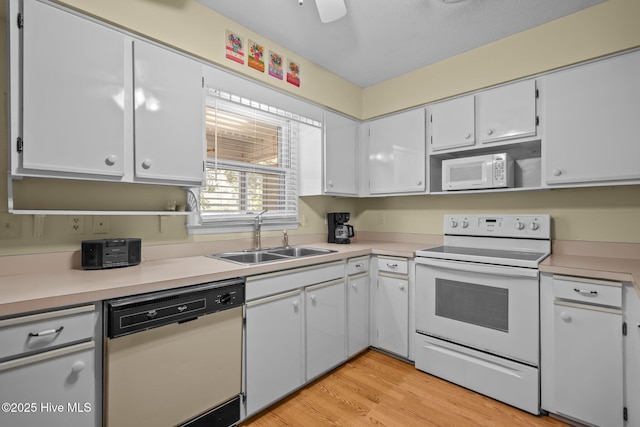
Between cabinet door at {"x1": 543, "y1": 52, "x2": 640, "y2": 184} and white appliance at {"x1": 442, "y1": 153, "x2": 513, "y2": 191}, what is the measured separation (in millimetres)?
261

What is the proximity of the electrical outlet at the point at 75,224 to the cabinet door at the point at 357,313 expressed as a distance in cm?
182

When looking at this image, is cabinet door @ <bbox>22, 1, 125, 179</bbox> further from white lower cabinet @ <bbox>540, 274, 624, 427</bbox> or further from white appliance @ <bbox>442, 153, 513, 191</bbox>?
white lower cabinet @ <bbox>540, 274, 624, 427</bbox>

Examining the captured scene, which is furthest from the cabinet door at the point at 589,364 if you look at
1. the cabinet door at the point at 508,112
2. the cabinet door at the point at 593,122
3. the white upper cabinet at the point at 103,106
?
the white upper cabinet at the point at 103,106

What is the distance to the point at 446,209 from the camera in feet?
9.66

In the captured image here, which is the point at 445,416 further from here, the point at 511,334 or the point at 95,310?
the point at 95,310

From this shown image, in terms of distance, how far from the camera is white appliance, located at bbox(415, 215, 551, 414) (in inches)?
75.9

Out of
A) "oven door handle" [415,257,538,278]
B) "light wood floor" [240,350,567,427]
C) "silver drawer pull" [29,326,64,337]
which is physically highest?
"oven door handle" [415,257,538,278]

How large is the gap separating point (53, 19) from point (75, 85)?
0.30 meters

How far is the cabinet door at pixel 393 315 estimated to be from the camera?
253 cm

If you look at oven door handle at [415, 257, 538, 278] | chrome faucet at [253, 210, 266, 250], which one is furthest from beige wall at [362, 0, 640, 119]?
chrome faucet at [253, 210, 266, 250]

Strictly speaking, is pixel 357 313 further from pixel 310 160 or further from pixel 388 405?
pixel 310 160

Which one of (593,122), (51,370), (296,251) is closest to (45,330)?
(51,370)

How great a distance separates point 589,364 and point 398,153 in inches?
80.6

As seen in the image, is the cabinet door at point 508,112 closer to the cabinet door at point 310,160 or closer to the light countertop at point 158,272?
the light countertop at point 158,272
